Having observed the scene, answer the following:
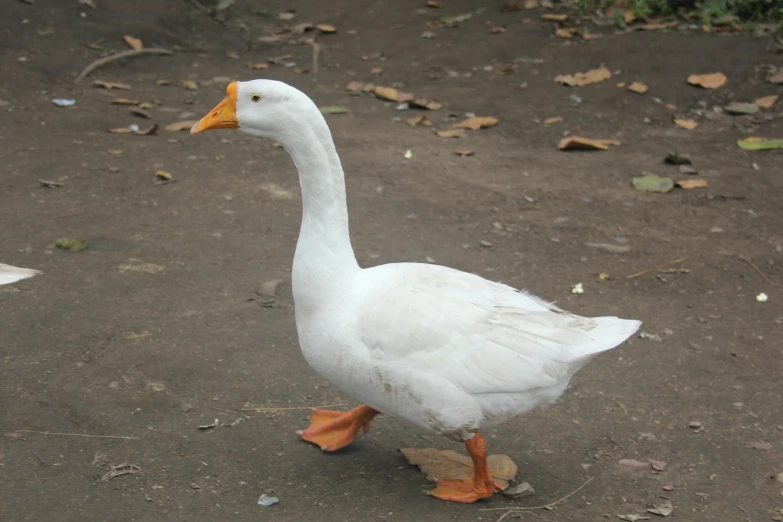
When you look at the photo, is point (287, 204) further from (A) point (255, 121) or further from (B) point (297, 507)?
(B) point (297, 507)

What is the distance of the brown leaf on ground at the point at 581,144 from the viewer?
280 inches

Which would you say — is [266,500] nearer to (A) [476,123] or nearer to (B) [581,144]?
(B) [581,144]

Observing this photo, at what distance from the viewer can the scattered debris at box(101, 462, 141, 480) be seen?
10.9 feet

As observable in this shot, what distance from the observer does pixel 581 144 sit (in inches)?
281

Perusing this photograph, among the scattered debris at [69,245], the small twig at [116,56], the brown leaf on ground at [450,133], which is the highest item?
the small twig at [116,56]

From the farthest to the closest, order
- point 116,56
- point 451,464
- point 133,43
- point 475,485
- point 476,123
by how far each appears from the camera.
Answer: point 133,43 < point 116,56 < point 476,123 < point 451,464 < point 475,485

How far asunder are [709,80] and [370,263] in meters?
4.67

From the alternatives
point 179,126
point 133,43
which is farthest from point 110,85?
point 179,126

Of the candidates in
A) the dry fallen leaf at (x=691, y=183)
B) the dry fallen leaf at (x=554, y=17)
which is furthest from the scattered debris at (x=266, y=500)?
the dry fallen leaf at (x=554, y=17)

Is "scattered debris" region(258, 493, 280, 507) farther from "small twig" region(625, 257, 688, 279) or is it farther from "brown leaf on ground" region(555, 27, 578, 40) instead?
"brown leaf on ground" region(555, 27, 578, 40)

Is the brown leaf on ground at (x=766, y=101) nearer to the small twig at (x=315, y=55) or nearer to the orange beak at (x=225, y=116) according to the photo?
the small twig at (x=315, y=55)

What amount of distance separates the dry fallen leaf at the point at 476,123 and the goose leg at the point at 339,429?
4489 mm

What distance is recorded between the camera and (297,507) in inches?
126

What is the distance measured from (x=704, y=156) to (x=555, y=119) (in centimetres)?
145
